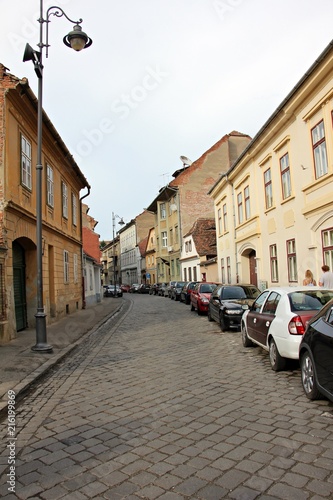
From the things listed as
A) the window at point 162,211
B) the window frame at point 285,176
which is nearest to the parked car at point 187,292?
the window frame at point 285,176

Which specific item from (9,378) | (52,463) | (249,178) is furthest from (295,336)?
(249,178)

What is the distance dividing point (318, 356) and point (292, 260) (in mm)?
11518

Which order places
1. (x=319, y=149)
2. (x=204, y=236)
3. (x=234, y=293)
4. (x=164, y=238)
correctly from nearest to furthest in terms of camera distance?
(x=319, y=149) → (x=234, y=293) → (x=204, y=236) → (x=164, y=238)

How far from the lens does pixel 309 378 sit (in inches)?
211

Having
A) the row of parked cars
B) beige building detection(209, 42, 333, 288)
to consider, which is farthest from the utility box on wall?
the row of parked cars

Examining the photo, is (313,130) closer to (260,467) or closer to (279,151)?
(279,151)

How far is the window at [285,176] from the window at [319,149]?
2.34m

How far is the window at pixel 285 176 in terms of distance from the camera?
16.1 meters

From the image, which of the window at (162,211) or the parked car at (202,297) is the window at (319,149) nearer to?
the parked car at (202,297)

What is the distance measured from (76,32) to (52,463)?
8863mm

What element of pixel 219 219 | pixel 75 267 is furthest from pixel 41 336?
pixel 219 219

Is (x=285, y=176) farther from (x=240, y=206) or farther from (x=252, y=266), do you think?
(x=252, y=266)

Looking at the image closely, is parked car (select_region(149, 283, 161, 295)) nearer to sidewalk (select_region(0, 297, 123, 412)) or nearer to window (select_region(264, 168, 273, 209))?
window (select_region(264, 168, 273, 209))

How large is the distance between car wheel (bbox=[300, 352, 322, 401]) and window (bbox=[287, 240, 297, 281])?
10.6 metres
